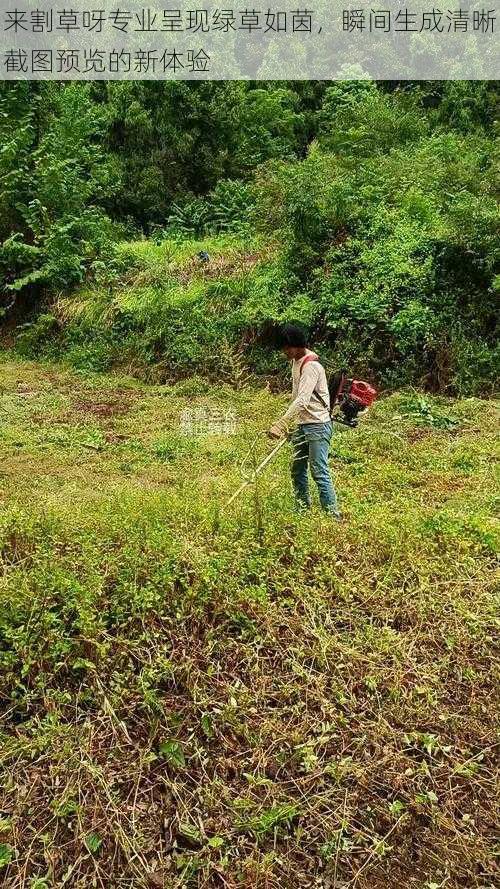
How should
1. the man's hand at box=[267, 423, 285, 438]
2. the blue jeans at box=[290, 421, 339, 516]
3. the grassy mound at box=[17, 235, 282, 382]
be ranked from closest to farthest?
the man's hand at box=[267, 423, 285, 438] < the blue jeans at box=[290, 421, 339, 516] < the grassy mound at box=[17, 235, 282, 382]

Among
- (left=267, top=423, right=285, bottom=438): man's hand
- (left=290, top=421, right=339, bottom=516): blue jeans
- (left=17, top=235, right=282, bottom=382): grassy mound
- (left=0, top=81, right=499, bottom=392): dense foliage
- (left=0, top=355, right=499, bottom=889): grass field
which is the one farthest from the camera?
(left=17, top=235, right=282, bottom=382): grassy mound

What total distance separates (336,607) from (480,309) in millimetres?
6232

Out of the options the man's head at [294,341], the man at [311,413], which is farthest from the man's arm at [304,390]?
the man's head at [294,341]

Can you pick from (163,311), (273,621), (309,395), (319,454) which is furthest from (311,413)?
(163,311)

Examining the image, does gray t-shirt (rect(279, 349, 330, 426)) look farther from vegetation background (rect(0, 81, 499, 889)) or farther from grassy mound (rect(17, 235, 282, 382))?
grassy mound (rect(17, 235, 282, 382))

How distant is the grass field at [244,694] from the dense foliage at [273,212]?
4.94 meters

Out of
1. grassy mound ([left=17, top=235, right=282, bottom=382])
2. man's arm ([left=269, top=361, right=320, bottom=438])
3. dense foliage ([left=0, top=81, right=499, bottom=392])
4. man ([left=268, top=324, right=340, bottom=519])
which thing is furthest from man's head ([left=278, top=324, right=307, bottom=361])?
grassy mound ([left=17, top=235, right=282, bottom=382])

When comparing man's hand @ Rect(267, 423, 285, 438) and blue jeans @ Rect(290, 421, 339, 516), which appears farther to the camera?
blue jeans @ Rect(290, 421, 339, 516)

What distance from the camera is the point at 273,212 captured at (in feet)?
35.4

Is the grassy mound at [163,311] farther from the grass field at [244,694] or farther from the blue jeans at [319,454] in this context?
the grass field at [244,694]

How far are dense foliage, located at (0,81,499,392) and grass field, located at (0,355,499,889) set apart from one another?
4937mm

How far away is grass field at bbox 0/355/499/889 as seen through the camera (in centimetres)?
254

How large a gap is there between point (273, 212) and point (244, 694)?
912 centimetres

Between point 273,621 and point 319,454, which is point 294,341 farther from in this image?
point 273,621
